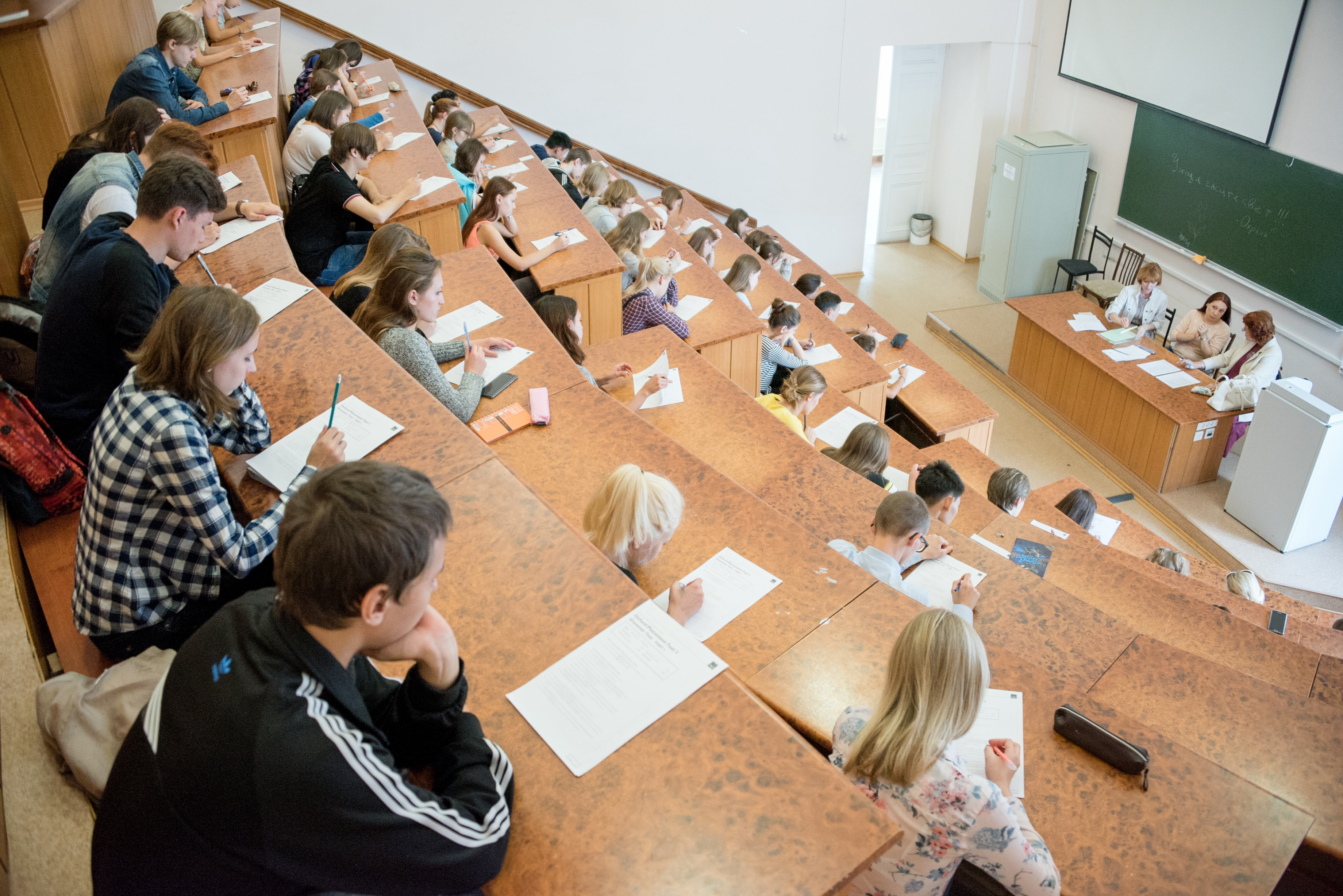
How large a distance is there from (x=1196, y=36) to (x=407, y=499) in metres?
8.93

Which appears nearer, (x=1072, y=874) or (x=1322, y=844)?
(x=1072, y=874)

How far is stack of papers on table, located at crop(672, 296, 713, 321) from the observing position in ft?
16.8

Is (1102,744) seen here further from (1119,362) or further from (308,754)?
(1119,362)

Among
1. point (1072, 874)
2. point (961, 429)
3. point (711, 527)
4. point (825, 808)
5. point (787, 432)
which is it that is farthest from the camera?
point (961, 429)

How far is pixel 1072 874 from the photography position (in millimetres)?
1870

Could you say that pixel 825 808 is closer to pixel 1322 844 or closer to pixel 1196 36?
pixel 1322 844

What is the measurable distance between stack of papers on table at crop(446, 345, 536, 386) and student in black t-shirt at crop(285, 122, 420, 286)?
151 centimetres

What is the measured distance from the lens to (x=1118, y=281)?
29.1 ft

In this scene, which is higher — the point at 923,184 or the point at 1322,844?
the point at 1322,844

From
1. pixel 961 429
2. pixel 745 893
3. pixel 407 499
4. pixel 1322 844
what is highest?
pixel 407 499

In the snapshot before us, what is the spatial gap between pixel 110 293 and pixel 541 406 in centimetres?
125

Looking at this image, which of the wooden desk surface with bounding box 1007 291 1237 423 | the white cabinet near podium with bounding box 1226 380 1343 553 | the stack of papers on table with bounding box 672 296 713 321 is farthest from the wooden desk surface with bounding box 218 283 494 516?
the wooden desk surface with bounding box 1007 291 1237 423

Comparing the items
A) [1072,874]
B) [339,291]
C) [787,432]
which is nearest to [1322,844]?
[1072,874]

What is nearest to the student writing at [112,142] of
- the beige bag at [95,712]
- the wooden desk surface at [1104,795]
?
the beige bag at [95,712]
